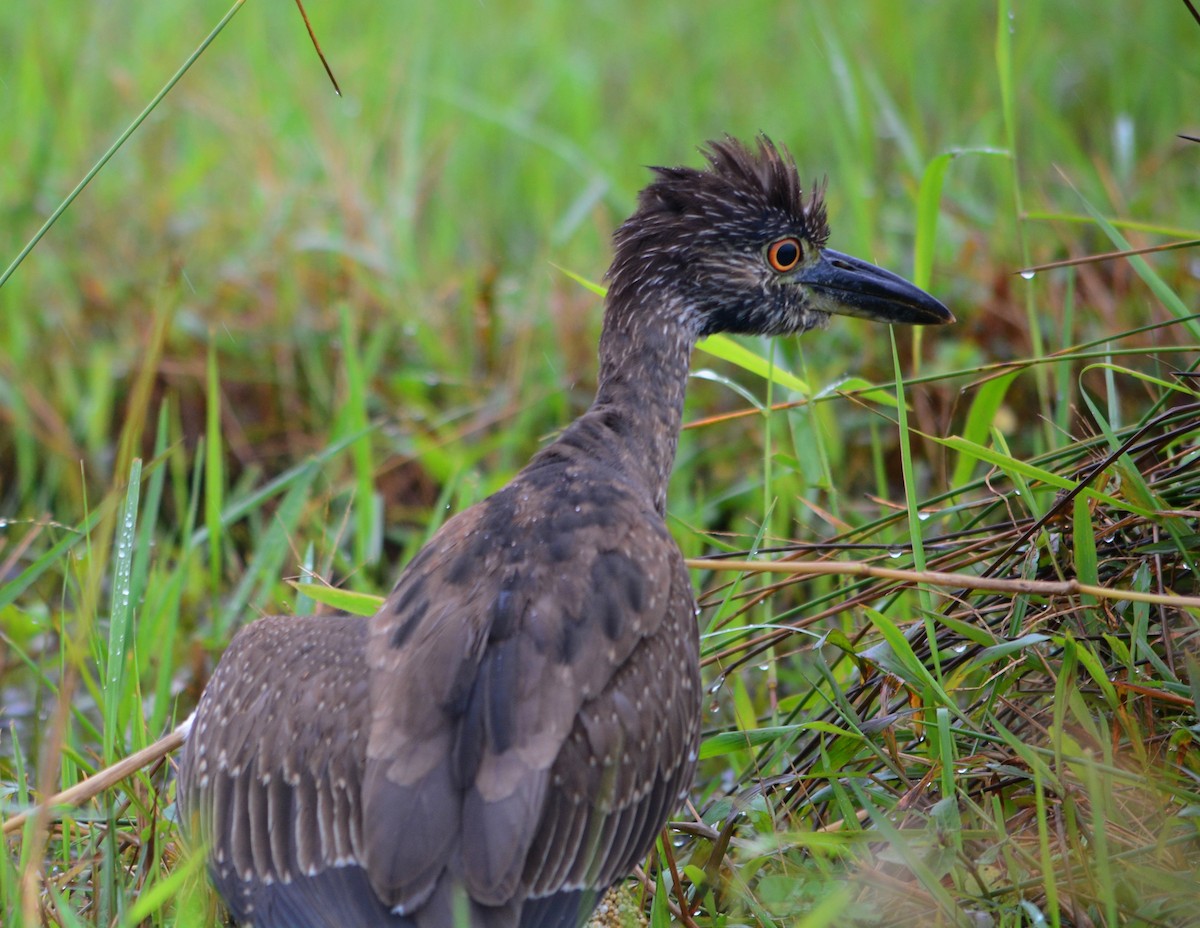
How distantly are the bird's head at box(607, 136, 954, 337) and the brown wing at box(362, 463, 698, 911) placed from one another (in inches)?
33.8

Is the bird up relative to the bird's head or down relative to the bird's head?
down

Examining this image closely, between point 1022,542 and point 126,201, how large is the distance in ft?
16.0

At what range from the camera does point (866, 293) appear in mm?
4363

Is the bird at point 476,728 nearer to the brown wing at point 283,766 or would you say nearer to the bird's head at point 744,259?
the brown wing at point 283,766

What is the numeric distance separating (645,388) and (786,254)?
24.6 inches

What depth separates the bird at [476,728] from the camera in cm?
288

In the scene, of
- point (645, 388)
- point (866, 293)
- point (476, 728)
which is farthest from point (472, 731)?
point (866, 293)

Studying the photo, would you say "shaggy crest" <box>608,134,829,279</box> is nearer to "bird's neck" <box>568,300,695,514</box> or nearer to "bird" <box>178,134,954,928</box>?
"bird's neck" <box>568,300,695,514</box>

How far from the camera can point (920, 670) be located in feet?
10.7

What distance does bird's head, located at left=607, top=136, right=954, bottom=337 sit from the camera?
13.6 ft

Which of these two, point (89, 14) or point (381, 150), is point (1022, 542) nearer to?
point (381, 150)

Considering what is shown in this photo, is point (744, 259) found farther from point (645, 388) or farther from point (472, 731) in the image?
point (472, 731)

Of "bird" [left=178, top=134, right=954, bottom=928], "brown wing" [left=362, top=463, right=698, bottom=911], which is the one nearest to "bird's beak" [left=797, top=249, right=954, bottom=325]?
"bird" [left=178, top=134, right=954, bottom=928]

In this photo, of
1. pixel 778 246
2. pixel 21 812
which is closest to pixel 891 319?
pixel 778 246
